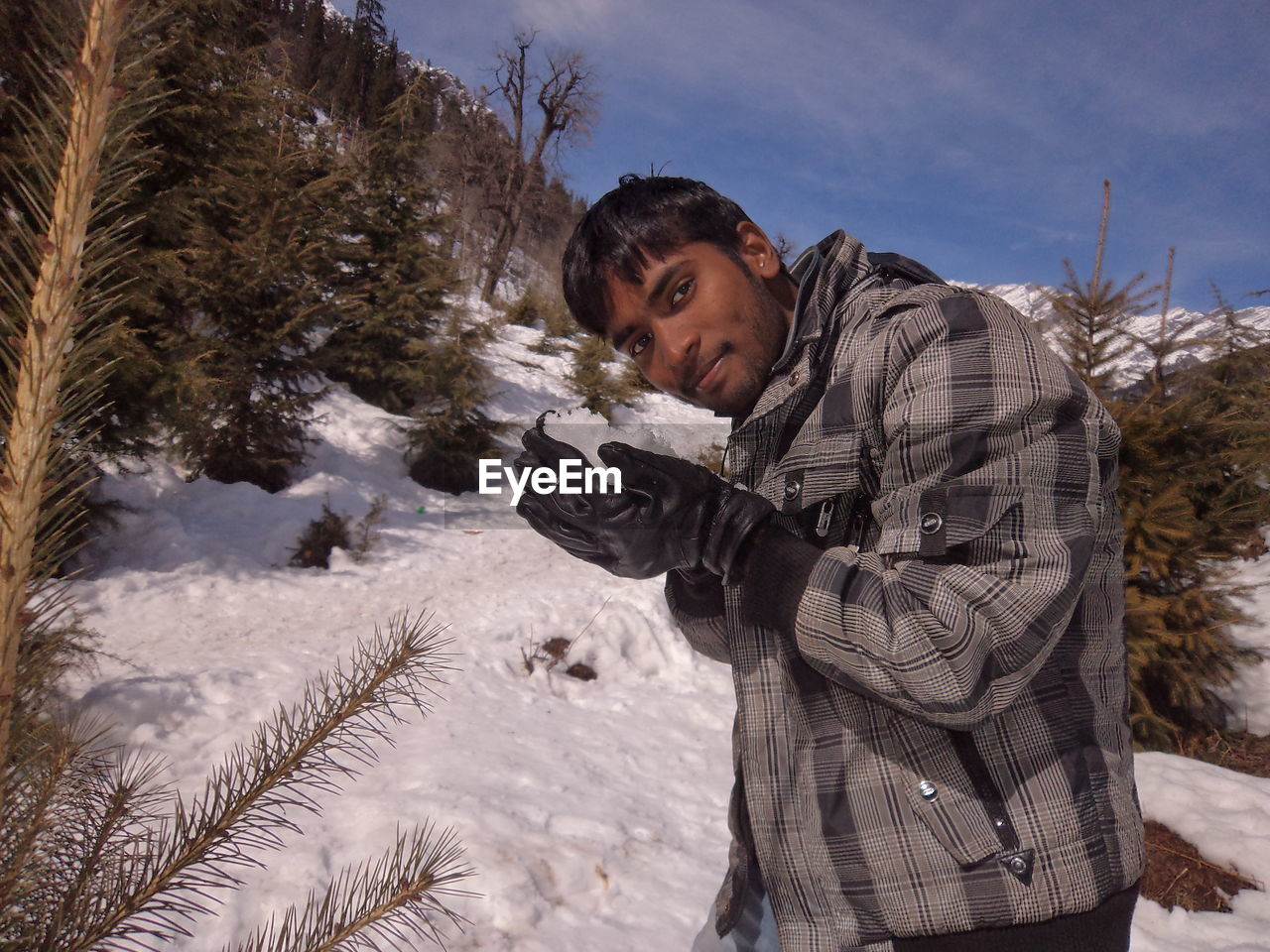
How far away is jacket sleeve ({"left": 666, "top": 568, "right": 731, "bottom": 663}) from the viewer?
64.0 inches

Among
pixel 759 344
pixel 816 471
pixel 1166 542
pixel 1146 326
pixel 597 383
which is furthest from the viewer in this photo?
pixel 597 383

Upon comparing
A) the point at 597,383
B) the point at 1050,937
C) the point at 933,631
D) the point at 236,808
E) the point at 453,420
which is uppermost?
the point at 597,383

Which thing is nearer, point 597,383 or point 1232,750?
point 1232,750

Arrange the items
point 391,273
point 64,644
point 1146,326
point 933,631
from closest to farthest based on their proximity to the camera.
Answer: point 64,644 < point 933,631 < point 1146,326 < point 391,273

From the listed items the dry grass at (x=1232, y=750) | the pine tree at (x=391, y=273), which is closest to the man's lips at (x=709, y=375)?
the dry grass at (x=1232, y=750)

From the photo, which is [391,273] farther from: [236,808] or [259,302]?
[236,808]

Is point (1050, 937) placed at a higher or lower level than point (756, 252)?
lower

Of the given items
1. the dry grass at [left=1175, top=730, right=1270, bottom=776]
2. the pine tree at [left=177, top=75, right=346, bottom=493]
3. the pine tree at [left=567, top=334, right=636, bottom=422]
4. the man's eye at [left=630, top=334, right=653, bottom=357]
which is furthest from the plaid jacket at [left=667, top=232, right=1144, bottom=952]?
the pine tree at [left=567, top=334, right=636, bottom=422]

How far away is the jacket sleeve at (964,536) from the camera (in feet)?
3.22

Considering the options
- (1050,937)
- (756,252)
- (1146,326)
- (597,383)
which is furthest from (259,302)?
(1146,326)

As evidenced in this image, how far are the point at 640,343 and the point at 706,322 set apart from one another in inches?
8.0

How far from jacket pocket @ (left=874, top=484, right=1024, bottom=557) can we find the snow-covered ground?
7.31ft

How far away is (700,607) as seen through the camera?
5.41ft

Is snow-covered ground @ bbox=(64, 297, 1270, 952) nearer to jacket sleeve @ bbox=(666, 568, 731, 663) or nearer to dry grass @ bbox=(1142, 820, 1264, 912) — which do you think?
dry grass @ bbox=(1142, 820, 1264, 912)
